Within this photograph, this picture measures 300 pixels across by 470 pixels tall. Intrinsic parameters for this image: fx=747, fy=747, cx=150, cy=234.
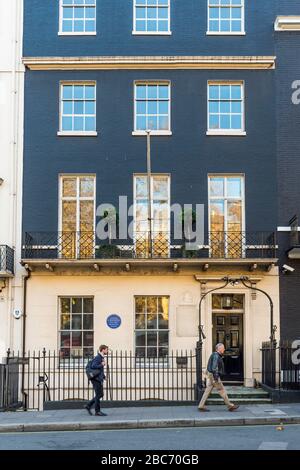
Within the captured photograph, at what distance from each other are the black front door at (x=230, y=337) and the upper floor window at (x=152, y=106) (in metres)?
6.42

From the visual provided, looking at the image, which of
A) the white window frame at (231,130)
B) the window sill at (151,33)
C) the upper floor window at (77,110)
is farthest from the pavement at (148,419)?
the window sill at (151,33)

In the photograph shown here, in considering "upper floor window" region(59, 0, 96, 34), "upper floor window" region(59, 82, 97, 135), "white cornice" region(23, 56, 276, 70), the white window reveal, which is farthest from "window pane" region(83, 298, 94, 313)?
"upper floor window" region(59, 0, 96, 34)

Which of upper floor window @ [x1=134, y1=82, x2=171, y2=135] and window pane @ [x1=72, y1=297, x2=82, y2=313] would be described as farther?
upper floor window @ [x1=134, y1=82, x2=171, y2=135]

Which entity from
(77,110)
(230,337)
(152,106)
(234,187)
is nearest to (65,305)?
(230,337)

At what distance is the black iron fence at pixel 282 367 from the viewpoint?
829 inches

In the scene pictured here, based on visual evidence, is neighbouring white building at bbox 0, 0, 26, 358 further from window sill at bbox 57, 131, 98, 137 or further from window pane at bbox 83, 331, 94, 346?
window pane at bbox 83, 331, 94, 346

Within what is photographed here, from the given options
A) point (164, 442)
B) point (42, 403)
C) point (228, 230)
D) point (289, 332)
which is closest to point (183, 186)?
point (228, 230)

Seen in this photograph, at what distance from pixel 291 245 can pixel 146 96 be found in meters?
6.81

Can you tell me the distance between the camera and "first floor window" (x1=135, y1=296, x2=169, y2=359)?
23.7 meters

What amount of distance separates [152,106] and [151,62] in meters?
1.42

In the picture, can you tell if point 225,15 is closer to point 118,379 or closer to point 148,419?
point 118,379

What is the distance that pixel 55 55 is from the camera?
24.7m

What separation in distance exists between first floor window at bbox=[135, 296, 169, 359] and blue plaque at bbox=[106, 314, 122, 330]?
0.60 m

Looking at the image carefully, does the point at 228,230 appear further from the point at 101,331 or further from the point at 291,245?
the point at 101,331
